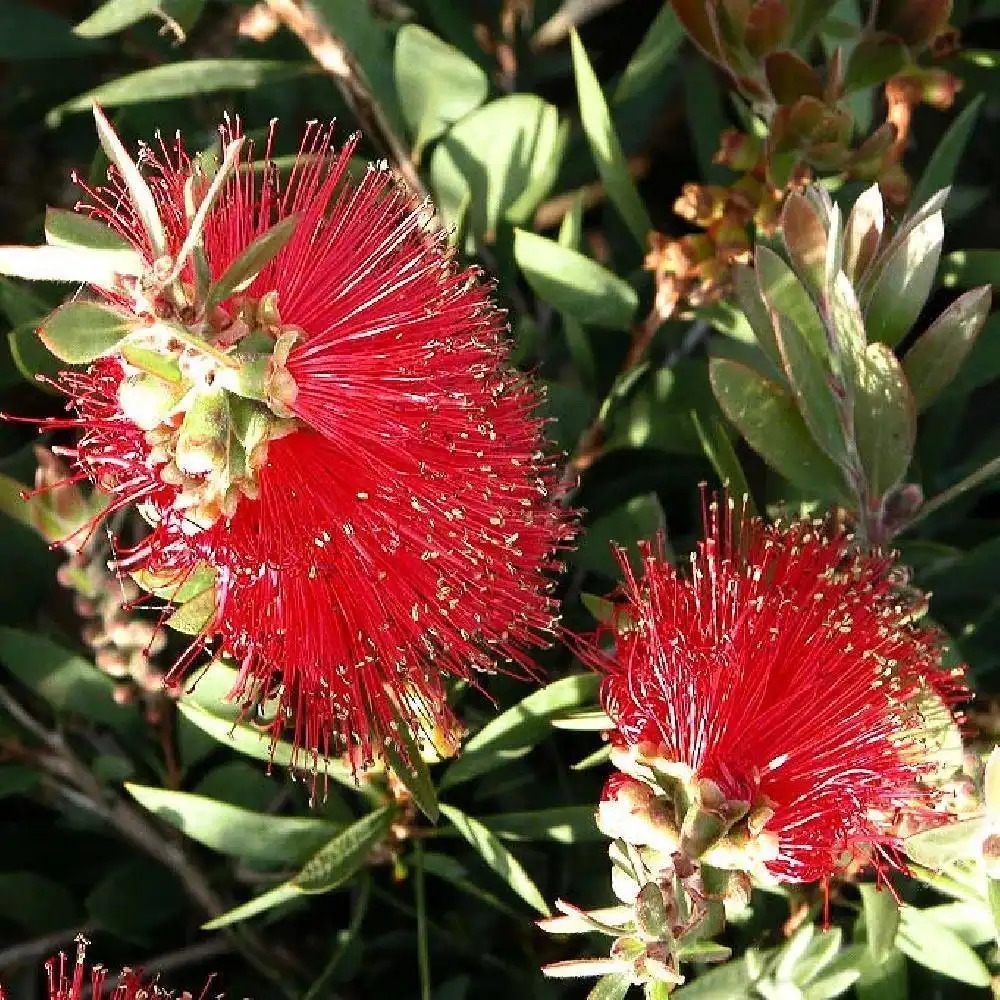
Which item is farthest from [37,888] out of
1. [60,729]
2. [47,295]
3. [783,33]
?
[783,33]

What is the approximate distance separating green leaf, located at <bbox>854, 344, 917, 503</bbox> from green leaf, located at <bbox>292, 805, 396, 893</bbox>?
628 millimetres

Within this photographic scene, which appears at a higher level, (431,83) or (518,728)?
(431,83)

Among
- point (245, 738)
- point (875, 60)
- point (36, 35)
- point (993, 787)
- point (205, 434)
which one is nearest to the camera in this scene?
point (205, 434)

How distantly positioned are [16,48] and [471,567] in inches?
45.2

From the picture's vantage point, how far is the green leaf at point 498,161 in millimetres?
1638

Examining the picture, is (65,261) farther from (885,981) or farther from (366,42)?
(885,981)

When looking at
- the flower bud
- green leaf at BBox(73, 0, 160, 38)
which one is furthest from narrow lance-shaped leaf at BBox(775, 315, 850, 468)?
green leaf at BBox(73, 0, 160, 38)

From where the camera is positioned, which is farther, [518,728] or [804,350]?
[518,728]

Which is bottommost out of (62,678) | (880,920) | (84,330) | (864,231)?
(880,920)

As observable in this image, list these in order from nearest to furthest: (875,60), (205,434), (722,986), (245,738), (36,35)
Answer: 1. (205,434)
2. (722,986)
3. (245,738)
4. (875,60)
5. (36,35)

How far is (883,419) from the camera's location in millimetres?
1401

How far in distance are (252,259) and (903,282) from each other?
667mm

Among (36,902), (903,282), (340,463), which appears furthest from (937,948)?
(36,902)

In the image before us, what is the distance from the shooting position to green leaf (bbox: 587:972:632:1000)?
121 centimetres
